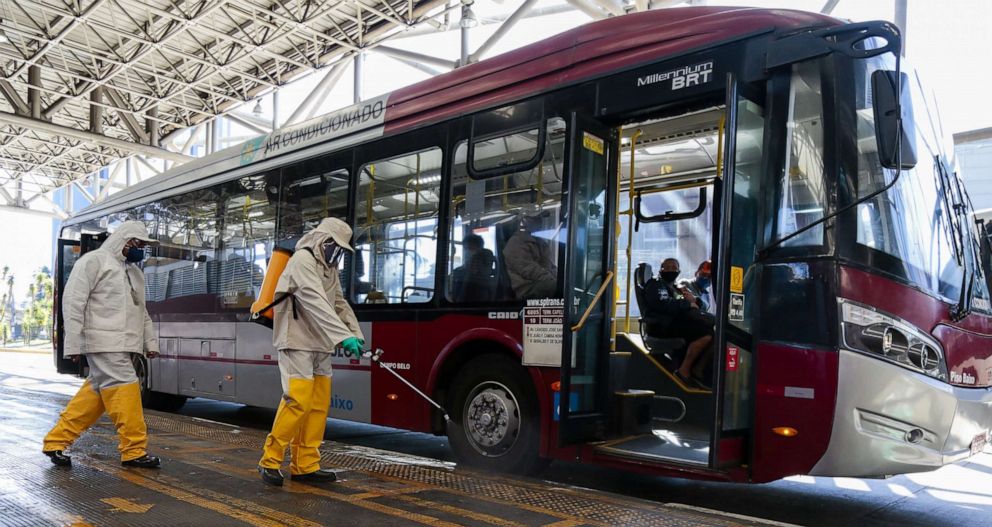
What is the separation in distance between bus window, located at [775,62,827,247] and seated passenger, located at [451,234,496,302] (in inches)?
80.8

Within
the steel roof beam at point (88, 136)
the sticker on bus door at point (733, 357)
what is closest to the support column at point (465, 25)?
the sticker on bus door at point (733, 357)

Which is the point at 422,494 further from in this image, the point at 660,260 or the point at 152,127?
the point at 152,127

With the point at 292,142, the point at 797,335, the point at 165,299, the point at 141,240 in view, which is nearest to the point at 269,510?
the point at 141,240

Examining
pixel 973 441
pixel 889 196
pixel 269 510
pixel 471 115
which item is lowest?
pixel 269 510

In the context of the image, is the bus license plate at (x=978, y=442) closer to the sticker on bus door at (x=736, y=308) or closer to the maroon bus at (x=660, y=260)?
the maroon bus at (x=660, y=260)

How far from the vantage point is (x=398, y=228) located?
20.7 feet

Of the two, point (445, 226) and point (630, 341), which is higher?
point (445, 226)

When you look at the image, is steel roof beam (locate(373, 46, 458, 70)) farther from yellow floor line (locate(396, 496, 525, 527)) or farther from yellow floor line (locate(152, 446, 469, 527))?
yellow floor line (locate(396, 496, 525, 527))

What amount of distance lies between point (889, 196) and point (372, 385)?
4114mm

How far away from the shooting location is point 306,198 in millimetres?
7430

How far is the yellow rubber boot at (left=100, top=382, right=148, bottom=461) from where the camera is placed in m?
4.89

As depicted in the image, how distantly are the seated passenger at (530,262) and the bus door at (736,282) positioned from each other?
1.21m

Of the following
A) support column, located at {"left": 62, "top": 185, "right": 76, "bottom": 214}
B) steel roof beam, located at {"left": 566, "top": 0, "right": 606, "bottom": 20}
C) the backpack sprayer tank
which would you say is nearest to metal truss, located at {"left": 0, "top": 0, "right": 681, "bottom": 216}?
steel roof beam, located at {"left": 566, "top": 0, "right": 606, "bottom": 20}

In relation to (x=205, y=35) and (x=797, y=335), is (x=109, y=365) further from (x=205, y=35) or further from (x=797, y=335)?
(x=205, y=35)
